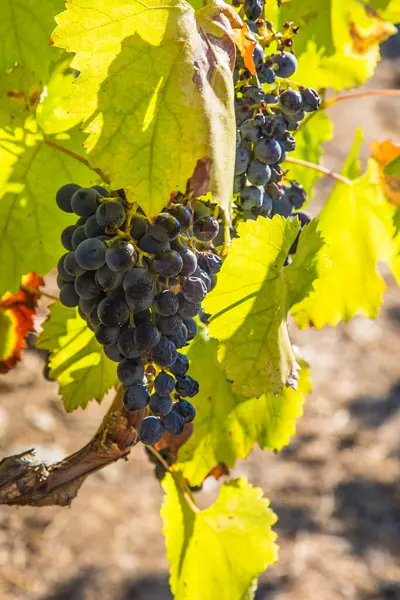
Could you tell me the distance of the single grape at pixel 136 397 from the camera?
928 mm

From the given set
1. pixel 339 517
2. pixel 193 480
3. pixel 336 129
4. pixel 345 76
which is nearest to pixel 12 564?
pixel 339 517

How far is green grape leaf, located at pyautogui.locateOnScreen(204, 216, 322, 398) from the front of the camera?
A: 99 centimetres

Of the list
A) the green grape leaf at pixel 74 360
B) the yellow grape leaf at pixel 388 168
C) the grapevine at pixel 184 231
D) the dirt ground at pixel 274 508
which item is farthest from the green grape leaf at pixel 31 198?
the dirt ground at pixel 274 508

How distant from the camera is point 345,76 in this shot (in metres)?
1.44

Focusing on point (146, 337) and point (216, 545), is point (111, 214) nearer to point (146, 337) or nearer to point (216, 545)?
point (146, 337)

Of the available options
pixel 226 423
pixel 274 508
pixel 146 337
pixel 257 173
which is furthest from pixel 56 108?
pixel 274 508

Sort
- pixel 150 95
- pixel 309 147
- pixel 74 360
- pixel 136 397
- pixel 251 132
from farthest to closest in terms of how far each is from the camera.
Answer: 1. pixel 309 147
2. pixel 74 360
3. pixel 251 132
4. pixel 136 397
5. pixel 150 95

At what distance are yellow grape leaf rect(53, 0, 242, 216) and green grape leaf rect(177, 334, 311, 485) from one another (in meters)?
0.46

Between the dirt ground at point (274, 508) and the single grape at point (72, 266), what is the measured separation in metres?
2.27

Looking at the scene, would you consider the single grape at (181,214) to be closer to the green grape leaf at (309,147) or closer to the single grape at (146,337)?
the single grape at (146,337)

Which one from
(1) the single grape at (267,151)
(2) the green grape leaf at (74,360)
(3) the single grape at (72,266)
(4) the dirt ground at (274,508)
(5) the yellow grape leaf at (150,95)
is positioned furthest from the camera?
(4) the dirt ground at (274,508)

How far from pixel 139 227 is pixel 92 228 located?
53mm

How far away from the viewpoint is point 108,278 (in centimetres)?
88

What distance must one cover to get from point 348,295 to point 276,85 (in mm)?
452
